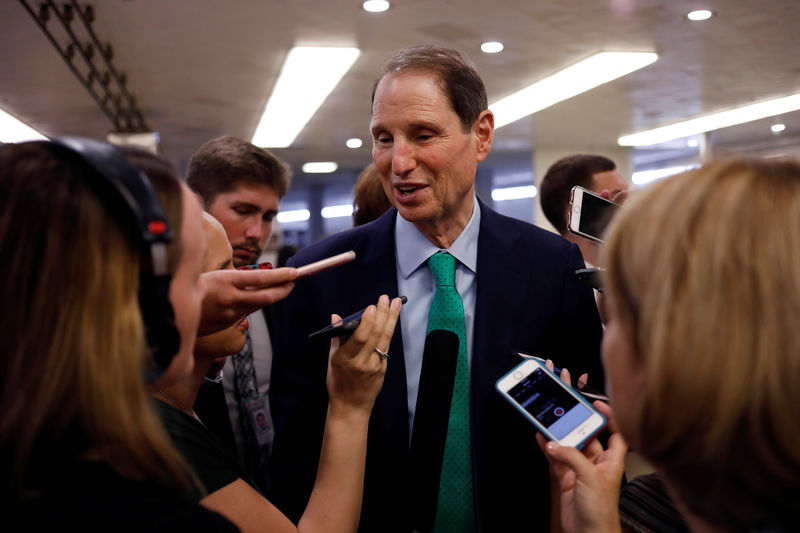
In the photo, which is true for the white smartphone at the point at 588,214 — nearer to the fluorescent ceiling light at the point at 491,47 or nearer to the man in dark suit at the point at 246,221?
the man in dark suit at the point at 246,221

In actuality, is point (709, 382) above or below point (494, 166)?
below

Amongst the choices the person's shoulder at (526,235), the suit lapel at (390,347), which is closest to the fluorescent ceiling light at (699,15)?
the person's shoulder at (526,235)

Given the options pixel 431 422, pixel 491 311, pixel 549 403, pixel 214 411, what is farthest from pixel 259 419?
pixel 549 403

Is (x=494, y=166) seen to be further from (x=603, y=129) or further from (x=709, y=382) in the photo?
(x=709, y=382)

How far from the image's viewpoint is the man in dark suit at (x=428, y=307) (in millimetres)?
1573

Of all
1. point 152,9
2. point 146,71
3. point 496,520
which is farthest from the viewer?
point 146,71

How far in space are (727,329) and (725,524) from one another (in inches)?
10.9

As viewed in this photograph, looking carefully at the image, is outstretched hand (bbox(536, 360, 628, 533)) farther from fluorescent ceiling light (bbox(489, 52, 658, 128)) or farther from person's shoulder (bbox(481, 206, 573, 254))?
fluorescent ceiling light (bbox(489, 52, 658, 128))

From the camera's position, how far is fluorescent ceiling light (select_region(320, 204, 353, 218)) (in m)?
18.8

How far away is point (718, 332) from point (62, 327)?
0.78 m

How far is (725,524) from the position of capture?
86 cm

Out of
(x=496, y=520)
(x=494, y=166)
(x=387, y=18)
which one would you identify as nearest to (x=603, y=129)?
(x=494, y=166)

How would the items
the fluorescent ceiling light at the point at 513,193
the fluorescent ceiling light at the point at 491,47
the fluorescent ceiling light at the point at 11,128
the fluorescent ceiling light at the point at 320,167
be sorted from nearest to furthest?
the fluorescent ceiling light at the point at 491,47
the fluorescent ceiling light at the point at 11,128
the fluorescent ceiling light at the point at 320,167
the fluorescent ceiling light at the point at 513,193

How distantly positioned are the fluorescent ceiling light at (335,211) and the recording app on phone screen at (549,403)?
17456 millimetres
